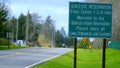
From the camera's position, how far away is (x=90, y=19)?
16531 millimetres

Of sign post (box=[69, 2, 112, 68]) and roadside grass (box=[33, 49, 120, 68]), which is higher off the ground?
sign post (box=[69, 2, 112, 68])

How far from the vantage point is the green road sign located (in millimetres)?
16359

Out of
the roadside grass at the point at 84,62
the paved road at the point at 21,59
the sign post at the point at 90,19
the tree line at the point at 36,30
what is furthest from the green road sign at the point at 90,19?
the tree line at the point at 36,30

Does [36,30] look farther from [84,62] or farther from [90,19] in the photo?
[90,19]

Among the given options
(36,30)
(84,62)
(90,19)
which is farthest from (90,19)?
(36,30)

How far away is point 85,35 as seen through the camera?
16.8 m

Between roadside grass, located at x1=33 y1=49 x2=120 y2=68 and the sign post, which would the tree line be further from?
the sign post

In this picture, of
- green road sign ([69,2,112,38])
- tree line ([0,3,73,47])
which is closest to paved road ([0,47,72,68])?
green road sign ([69,2,112,38])

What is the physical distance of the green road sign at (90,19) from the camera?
644 inches

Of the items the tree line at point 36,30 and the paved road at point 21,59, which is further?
the tree line at point 36,30

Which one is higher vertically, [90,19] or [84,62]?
[90,19]

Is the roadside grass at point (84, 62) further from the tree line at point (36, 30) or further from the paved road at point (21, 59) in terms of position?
the tree line at point (36, 30)

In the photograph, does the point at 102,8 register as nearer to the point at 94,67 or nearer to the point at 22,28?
the point at 94,67

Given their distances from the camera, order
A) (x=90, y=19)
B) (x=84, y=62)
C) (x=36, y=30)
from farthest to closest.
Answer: (x=36, y=30) < (x=84, y=62) < (x=90, y=19)
